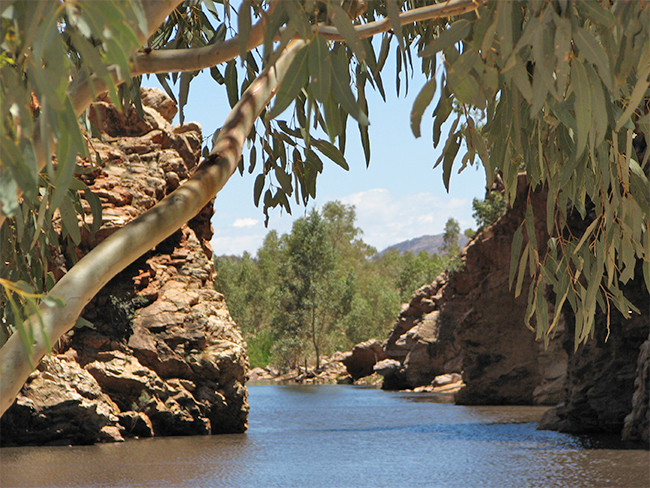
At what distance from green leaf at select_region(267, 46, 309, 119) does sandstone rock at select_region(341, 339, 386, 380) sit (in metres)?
30.0

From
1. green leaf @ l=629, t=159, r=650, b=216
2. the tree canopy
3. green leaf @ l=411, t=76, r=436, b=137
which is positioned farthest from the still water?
the tree canopy

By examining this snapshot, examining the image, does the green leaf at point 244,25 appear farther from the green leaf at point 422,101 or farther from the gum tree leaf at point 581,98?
the gum tree leaf at point 581,98

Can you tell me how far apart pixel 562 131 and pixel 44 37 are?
6.88 ft

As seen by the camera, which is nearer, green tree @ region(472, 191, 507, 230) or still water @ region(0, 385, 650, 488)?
still water @ region(0, 385, 650, 488)

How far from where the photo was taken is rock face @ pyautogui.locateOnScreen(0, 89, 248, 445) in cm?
908

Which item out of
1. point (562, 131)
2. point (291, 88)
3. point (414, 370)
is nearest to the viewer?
point (291, 88)

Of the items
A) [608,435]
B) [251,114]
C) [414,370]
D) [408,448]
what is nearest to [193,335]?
[408,448]

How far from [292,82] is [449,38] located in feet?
1.76

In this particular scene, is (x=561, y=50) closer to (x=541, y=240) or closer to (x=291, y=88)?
Result: (x=291, y=88)

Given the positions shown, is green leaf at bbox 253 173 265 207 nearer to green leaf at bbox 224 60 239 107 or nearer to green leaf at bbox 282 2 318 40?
green leaf at bbox 224 60 239 107

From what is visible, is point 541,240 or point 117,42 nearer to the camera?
point 117,42

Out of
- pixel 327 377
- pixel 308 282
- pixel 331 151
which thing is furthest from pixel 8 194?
pixel 327 377

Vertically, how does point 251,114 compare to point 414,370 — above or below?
above

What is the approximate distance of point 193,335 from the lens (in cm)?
1063
